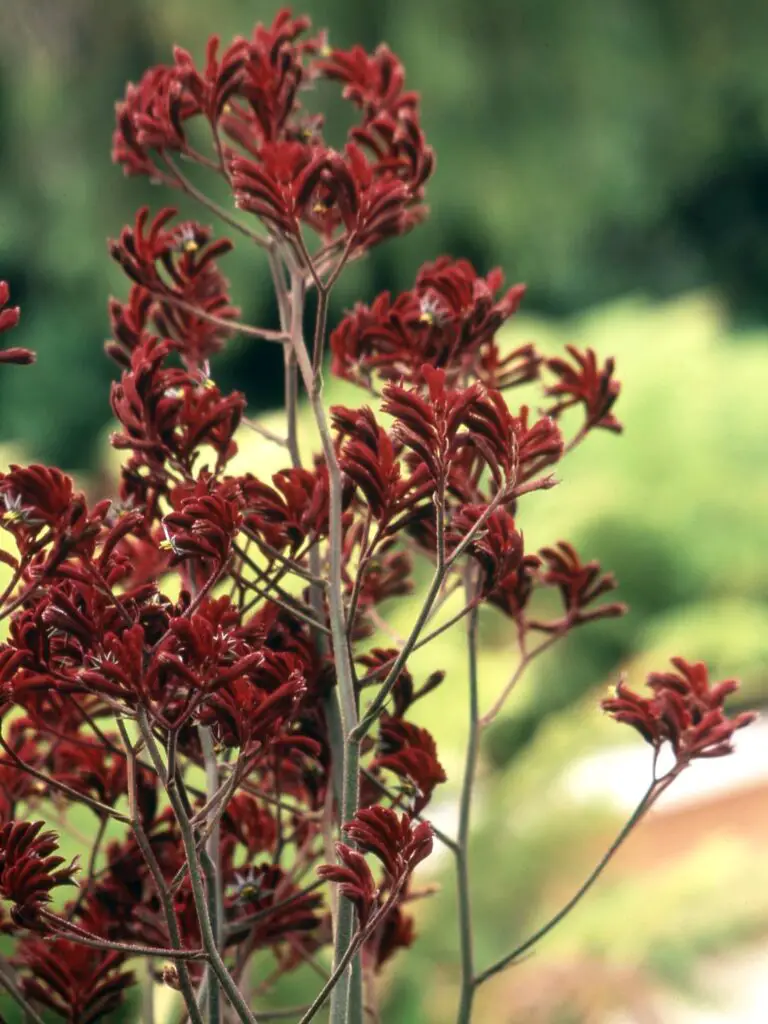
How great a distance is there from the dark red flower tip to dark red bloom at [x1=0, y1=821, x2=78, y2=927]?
23 centimetres

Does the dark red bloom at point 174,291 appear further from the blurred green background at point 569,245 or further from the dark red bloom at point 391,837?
the blurred green background at point 569,245

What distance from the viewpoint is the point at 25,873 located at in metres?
0.46

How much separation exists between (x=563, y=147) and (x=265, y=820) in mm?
5665

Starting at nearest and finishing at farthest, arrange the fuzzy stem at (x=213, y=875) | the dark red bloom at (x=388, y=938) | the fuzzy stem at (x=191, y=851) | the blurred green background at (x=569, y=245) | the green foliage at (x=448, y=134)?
the fuzzy stem at (x=191, y=851), the fuzzy stem at (x=213, y=875), the dark red bloom at (x=388, y=938), the blurred green background at (x=569, y=245), the green foliage at (x=448, y=134)

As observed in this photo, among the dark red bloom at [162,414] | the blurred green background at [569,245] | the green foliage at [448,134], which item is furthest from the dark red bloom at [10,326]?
the green foliage at [448,134]

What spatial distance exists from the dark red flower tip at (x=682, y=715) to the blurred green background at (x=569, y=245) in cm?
131

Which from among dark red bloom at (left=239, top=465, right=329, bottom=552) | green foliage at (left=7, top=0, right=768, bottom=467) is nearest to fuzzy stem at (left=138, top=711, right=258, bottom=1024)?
dark red bloom at (left=239, top=465, right=329, bottom=552)

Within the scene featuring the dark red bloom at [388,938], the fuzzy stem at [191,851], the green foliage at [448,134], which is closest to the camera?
the fuzzy stem at [191,851]

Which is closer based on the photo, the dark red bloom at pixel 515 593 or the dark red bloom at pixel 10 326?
the dark red bloom at pixel 10 326

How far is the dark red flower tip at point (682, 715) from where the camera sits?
1.86 feet

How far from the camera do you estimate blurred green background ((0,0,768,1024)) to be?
2.85 m

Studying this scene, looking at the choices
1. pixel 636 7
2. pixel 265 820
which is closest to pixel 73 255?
pixel 636 7

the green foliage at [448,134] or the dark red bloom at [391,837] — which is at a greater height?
the green foliage at [448,134]

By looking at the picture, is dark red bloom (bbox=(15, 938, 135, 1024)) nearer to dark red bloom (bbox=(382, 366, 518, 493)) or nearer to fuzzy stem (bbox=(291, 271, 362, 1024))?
fuzzy stem (bbox=(291, 271, 362, 1024))
